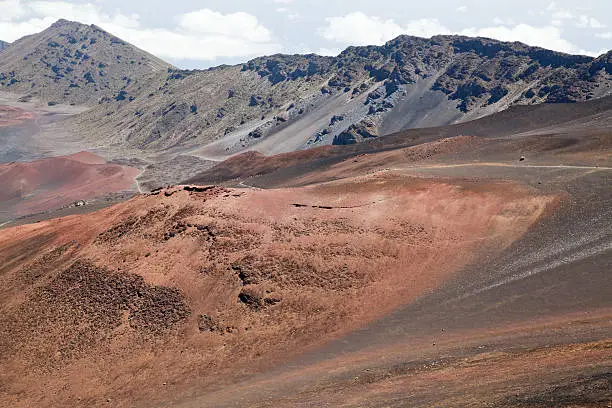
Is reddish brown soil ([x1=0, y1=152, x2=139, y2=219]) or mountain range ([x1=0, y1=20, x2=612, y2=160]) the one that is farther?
mountain range ([x1=0, y1=20, x2=612, y2=160])

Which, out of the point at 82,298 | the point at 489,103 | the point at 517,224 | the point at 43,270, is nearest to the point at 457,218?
the point at 517,224

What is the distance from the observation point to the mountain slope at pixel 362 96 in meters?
120

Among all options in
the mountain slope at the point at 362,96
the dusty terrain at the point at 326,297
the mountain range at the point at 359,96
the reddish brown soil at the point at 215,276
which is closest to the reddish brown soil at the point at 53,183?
the mountain range at the point at 359,96

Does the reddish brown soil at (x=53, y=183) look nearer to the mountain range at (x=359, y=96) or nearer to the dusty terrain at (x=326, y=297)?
the mountain range at (x=359, y=96)

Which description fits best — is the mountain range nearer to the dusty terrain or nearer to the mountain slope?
the mountain slope

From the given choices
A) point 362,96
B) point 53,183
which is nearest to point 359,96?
point 362,96

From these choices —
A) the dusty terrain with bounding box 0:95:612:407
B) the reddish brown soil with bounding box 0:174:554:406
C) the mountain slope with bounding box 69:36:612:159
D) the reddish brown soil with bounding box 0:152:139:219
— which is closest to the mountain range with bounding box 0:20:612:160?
the mountain slope with bounding box 69:36:612:159

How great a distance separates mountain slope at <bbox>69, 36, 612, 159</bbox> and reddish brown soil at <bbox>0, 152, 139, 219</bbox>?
121 feet

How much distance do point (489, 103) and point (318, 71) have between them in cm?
7699

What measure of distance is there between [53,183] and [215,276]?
283 feet

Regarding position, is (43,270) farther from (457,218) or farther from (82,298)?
(457,218)

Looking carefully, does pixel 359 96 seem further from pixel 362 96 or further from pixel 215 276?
pixel 215 276

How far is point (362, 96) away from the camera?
149 meters

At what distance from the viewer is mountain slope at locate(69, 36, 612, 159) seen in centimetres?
12035
